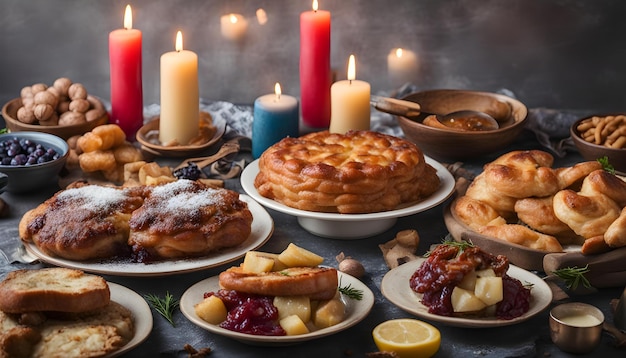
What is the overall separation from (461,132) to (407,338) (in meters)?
1.77

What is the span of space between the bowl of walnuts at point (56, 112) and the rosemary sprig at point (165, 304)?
5.23 feet

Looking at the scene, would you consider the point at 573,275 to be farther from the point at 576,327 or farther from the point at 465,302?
the point at 465,302

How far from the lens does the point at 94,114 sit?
4.56 metres

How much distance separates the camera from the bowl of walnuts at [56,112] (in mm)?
4449

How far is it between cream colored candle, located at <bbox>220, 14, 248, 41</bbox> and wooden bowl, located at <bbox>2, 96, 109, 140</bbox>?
3.62ft

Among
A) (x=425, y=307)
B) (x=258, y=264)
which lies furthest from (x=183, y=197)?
(x=425, y=307)

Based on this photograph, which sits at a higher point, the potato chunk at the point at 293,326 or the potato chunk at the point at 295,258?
the potato chunk at the point at 295,258

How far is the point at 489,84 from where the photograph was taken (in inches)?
215

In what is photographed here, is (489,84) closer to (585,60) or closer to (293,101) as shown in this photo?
(585,60)

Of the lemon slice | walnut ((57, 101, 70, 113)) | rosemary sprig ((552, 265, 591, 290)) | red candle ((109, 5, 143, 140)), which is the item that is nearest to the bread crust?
the lemon slice

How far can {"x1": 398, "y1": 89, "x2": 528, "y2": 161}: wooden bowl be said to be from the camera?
4.34 m

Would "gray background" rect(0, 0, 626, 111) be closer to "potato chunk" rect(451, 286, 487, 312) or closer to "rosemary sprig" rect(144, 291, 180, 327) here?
"rosemary sprig" rect(144, 291, 180, 327)

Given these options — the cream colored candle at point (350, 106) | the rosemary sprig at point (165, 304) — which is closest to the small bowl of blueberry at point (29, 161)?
the rosemary sprig at point (165, 304)

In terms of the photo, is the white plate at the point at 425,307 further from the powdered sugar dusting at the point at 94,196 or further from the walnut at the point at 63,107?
the walnut at the point at 63,107
